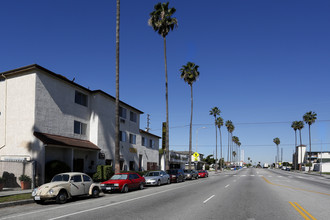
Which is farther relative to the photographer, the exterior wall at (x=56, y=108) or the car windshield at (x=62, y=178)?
the exterior wall at (x=56, y=108)

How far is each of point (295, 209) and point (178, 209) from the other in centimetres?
454

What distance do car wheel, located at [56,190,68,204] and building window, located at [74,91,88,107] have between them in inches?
603

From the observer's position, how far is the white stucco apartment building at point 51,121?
→ 2242cm

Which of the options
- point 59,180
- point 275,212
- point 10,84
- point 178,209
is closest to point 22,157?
point 10,84

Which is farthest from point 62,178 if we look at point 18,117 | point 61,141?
point 18,117

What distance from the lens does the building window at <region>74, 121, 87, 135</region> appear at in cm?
2816

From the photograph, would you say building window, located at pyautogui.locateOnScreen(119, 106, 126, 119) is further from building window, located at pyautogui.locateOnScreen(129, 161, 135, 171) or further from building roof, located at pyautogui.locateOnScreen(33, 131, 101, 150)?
building roof, located at pyautogui.locateOnScreen(33, 131, 101, 150)

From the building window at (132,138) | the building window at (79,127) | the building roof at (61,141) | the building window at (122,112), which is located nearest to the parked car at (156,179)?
the building roof at (61,141)

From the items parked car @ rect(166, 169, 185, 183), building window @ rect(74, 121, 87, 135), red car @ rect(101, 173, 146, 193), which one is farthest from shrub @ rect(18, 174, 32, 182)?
parked car @ rect(166, 169, 185, 183)

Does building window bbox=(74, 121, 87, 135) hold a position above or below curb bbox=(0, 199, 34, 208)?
above

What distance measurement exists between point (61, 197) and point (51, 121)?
11.7 metres

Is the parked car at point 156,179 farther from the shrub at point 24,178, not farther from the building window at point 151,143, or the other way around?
the building window at point 151,143

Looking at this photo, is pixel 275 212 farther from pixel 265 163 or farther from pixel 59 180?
pixel 265 163

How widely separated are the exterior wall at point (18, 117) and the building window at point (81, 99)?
19.0 ft
